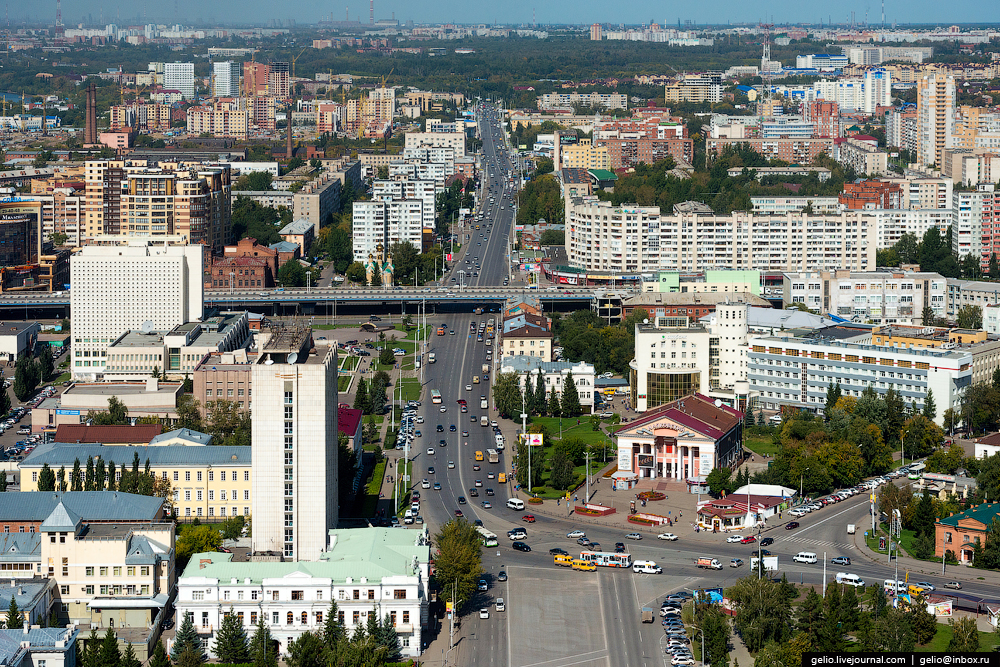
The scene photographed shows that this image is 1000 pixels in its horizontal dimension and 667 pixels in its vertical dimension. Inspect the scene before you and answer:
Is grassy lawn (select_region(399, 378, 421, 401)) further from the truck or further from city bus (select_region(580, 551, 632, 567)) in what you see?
the truck

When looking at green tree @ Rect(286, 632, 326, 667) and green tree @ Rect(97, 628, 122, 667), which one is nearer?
green tree @ Rect(97, 628, 122, 667)

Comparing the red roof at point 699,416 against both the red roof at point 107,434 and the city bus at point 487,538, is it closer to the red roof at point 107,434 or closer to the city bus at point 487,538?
the city bus at point 487,538

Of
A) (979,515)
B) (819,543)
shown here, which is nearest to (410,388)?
(819,543)

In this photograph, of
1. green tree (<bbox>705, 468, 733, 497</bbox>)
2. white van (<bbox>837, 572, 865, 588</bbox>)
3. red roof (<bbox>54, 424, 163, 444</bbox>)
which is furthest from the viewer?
red roof (<bbox>54, 424, 163, 444</bbox>)

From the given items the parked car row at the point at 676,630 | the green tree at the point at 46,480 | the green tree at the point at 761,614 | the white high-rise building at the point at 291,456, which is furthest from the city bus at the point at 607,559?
the green tree at the point at 46,480

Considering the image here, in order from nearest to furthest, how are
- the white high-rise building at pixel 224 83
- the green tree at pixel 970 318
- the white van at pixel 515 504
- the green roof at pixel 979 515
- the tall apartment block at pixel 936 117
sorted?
1. the green roof at pixel 979 515
2. the white van at pixel 515 504
3. the green tree at pixel 970 318
4. the tall apartment block at pixel 936 117
5. the white high-rise building at pixel 224 83

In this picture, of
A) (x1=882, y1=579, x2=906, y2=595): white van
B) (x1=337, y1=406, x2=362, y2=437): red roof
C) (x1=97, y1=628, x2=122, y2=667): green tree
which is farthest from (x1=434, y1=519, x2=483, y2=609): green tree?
(x1=337, y1=406, x2=362, y2=437): red roof

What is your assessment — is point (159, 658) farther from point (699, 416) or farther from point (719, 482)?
point (699, 416)
